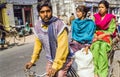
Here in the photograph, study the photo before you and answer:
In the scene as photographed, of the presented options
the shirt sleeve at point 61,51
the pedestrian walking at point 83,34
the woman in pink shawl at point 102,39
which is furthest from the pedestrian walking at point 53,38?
the woman in pink shawl at point 102,39

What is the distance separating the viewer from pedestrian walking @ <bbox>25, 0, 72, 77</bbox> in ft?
10.7

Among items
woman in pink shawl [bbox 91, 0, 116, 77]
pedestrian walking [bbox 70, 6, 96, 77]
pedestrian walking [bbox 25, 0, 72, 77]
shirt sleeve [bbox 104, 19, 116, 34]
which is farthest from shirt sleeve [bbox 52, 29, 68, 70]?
shirt sleeve [bbox 104, 19, 116, 34]

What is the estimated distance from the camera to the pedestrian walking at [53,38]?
129 inches

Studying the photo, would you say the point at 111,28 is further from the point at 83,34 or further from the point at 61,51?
the point at 61,51

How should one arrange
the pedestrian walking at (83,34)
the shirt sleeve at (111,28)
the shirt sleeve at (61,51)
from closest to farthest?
1. the shirt sleeve at (61,51)
2. the pedestrian walking at (83,34)
3. the shirt sleeve at (111,28)

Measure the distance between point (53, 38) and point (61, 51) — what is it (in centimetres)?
22

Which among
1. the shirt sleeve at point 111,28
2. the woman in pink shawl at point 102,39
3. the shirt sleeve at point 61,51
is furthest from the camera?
the shirt sleeve at point 111,28

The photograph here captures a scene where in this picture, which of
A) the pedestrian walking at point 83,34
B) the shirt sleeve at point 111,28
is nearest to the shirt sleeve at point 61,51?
the pedestrian walking at point 83,34

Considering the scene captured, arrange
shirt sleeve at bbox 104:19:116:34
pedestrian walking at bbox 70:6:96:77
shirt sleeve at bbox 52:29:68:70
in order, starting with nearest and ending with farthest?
shirt sleeve at bbox 52:29:68:70 → pedestrian walking at bbox 70:6:96:77 → shirt sleeve at bbox 104:19:116:34

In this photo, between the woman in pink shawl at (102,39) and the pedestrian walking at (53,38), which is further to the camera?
the woman in pink shawl at (102,39)

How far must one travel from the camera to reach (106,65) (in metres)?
4.91

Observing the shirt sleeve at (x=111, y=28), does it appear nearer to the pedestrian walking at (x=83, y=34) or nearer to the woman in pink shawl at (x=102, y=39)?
the woman in pink shawl at (x=102, y=39)

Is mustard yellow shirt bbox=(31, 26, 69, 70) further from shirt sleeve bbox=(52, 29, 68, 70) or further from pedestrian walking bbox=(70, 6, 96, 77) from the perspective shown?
pedestrian walking bbox=(70, 6, 96, 77)

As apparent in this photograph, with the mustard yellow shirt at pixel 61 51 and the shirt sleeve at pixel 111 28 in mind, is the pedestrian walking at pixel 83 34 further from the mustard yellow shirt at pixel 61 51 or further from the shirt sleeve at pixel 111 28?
the mustard yellow shirt at pixel 61 51
